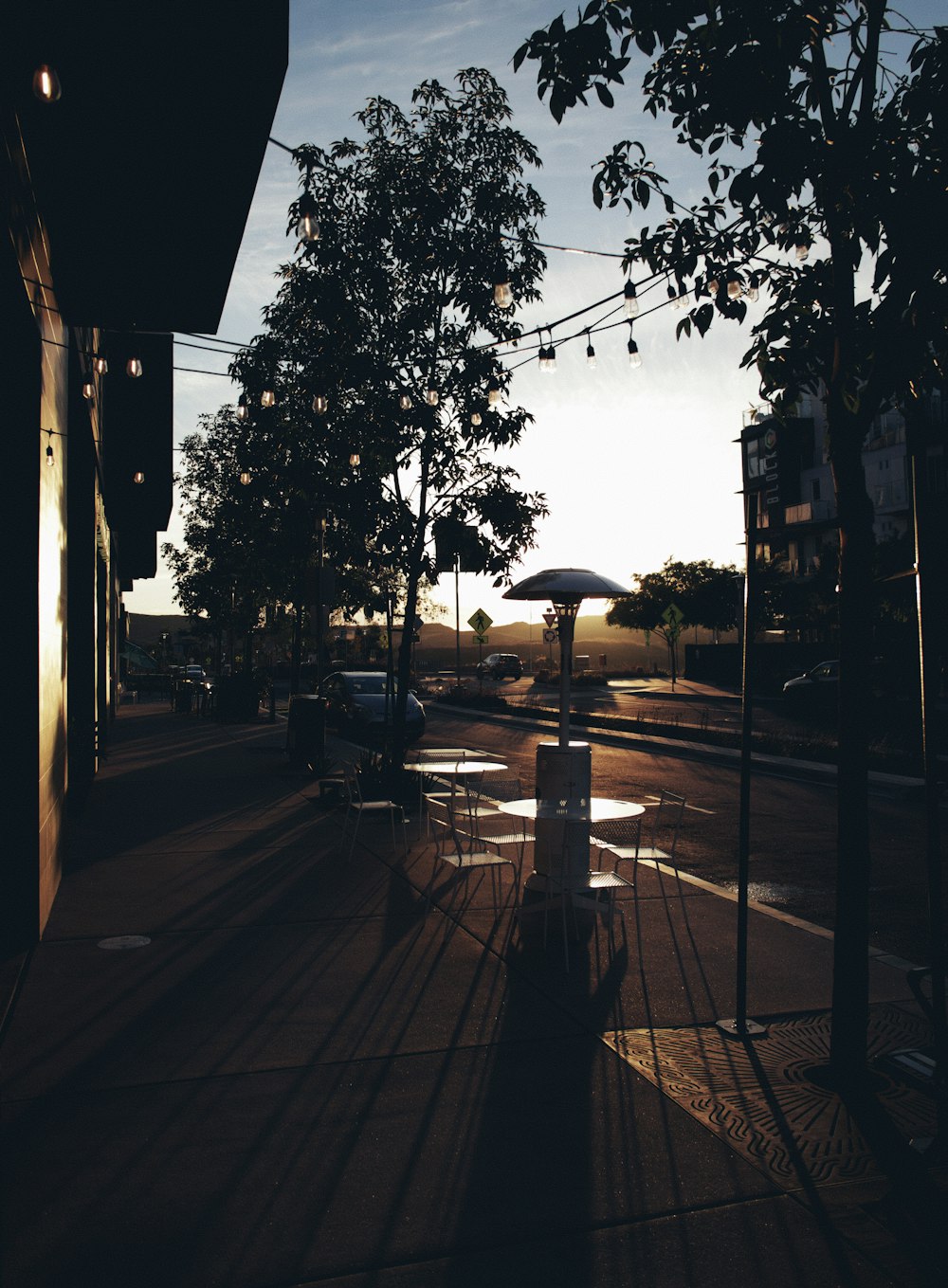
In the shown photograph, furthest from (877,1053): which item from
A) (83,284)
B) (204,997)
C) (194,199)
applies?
(83,284)

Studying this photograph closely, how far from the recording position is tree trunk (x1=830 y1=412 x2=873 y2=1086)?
4562 mm

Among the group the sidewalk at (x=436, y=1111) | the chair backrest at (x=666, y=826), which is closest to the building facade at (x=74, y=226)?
the sidewalk at (x=436, y=1111)

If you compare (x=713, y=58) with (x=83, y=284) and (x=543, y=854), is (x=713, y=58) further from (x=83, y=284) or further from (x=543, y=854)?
(x=83, y=284)

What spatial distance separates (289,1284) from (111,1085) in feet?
5.71

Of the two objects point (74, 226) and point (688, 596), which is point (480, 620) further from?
point (74, 226)

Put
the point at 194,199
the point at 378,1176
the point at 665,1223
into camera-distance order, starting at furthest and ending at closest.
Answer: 1. the point at 194,199
2. the point at 378,1176
3. the point at 665,1223

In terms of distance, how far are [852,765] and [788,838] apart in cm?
713

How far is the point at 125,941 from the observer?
6.77m

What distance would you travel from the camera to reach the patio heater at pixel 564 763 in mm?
7676

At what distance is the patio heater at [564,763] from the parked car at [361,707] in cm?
1355

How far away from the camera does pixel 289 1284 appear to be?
3.09 meters

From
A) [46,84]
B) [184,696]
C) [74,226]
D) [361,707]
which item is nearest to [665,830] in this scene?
[74,226]

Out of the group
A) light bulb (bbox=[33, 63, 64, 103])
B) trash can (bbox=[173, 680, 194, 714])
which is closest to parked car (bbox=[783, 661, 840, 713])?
trash can (bbox=[173, 680, 194, 714])

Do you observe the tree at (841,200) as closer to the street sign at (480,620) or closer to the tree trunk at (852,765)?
the tree trunk at (852,765)
